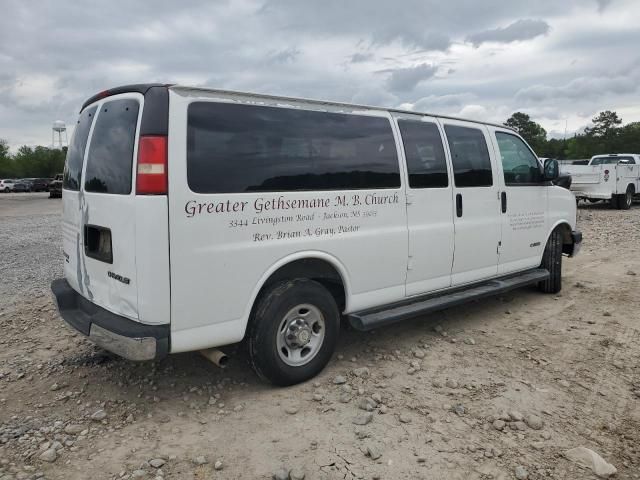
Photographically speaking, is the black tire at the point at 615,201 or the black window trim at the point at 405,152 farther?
the black tire at the point at 615,201

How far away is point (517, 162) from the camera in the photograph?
5820 millimetres

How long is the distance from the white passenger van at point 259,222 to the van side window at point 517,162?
0.63 m

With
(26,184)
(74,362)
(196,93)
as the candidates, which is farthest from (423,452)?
(26,184)

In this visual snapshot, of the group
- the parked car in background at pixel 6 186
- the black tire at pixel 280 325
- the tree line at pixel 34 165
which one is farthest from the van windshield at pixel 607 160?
the tree line at pixel 34 165

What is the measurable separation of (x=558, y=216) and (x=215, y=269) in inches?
190

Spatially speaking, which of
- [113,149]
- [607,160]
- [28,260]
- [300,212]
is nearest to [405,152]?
[300,212]

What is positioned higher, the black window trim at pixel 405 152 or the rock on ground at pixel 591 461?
the black window trim at pixel 405 152

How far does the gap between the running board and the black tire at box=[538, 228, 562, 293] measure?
0.27m

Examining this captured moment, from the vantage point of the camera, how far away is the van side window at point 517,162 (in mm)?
5656

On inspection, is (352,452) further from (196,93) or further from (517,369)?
(196,93)

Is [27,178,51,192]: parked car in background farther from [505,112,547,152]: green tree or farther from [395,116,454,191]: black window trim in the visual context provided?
[505,112,547,152]: green tree

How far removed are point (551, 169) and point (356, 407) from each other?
13.0 ft

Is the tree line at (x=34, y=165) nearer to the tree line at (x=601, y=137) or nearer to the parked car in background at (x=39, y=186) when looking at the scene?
the parked car in background at (x=39, y=186)

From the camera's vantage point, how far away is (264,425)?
11.3ft
